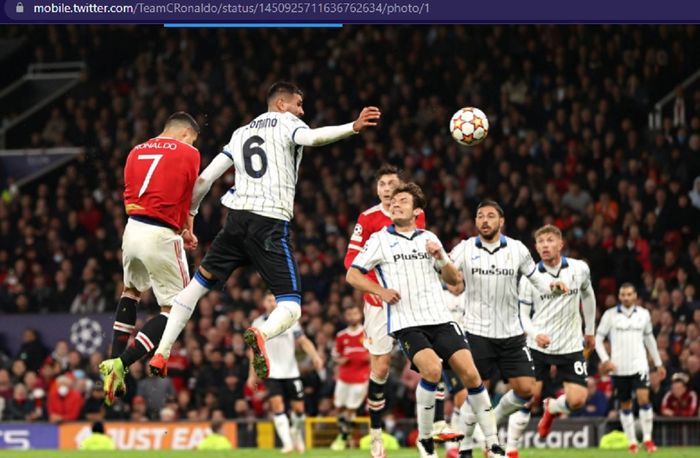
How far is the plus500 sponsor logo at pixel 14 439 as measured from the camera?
70.7ft

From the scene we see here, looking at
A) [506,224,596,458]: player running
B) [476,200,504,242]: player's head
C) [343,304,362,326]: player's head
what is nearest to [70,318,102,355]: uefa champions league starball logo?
[343,304,362,326]: player's head

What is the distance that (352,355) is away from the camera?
21.1 meters

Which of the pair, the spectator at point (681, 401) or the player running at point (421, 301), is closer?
the player running at point (421, 301)

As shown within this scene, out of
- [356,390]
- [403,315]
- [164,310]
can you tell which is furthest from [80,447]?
[403,315]

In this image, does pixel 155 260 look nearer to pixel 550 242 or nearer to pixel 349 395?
pixel 550 242

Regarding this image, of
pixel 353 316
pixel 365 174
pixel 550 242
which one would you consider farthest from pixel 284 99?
pixel 365 174

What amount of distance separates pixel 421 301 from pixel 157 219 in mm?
2403

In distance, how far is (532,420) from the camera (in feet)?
65.4

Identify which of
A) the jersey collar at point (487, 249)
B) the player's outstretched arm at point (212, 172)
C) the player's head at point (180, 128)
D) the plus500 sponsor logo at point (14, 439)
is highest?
the player's head at point (180, 128)

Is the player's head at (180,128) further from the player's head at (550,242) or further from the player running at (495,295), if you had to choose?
the player's head at (550,242)

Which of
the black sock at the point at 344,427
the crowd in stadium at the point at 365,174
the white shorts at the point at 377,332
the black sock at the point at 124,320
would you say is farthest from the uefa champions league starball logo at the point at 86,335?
the black sock at the point at 124,320

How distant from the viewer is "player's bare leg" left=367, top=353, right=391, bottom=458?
13.4m

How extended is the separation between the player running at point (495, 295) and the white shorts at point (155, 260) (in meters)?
2.65
